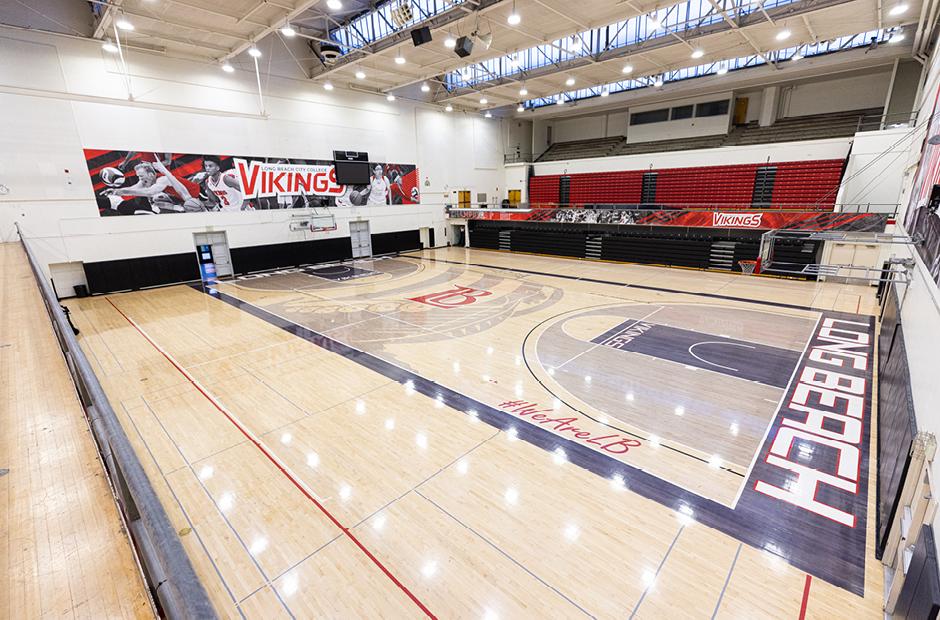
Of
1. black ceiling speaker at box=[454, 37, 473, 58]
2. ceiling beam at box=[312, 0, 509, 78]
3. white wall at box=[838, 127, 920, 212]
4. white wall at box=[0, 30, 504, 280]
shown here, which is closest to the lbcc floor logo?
black ceiling speaker at box=[454, 37, 473, 58]

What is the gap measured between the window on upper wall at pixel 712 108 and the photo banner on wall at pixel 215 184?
13446mm

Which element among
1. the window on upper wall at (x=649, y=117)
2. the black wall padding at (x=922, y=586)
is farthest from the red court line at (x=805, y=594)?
the window on upper wall at (x=649, y=117)

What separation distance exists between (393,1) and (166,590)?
521 inches

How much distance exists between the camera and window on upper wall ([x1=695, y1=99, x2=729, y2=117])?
17172mm

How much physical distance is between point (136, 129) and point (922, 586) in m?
14.9

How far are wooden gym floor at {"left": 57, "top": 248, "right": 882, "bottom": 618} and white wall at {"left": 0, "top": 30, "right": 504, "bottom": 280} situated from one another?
3.79 metres

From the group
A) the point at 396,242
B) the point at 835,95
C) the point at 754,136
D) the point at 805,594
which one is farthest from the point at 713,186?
the point at 805,594

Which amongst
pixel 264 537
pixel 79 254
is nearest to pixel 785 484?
pixel 264 537

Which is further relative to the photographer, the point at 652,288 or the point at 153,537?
the point at 652,288

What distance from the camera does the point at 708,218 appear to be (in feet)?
39.2

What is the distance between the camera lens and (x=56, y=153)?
952cm

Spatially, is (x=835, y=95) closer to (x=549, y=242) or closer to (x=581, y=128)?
(x=581, y=128)

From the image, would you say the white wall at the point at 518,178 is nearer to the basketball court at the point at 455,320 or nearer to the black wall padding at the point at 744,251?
the basketball court at the point at 455,320

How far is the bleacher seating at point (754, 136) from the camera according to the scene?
14.8 m
